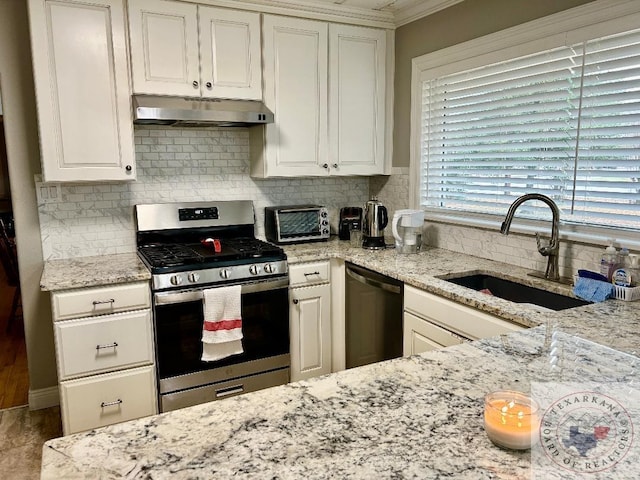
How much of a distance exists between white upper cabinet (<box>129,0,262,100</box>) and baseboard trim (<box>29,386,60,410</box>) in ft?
6.06

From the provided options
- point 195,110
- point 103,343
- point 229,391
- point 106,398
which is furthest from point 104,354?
point 195,110

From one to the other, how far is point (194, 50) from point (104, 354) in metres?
1.69

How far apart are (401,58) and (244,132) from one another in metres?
1.17

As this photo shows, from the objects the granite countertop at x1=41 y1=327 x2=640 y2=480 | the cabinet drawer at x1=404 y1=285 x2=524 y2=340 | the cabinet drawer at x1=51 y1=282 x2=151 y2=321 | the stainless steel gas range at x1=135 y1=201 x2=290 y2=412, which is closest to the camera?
the granite countertop at x1=41 y1=327 x2=640 y2=480

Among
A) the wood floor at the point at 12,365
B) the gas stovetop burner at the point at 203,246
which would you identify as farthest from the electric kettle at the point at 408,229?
the wood floor at the point at 12,365

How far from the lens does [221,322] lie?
257 cm

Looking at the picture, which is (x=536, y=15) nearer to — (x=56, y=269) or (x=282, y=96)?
(x=282, y=96)

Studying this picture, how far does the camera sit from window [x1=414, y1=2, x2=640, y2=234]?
206cm

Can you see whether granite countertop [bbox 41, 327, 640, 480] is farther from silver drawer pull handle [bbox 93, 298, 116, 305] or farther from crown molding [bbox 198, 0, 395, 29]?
crown molding [bbox 198, 0, 395, 29]

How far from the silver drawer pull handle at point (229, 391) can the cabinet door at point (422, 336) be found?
949 mm

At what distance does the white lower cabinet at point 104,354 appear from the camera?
233cm

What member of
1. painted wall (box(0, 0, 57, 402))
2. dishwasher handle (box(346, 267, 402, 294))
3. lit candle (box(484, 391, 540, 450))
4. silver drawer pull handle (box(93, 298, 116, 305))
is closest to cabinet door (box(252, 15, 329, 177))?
dishwasher handle (box(346, 267, 402, 294))

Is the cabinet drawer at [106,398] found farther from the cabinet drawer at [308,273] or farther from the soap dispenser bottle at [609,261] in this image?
the soap dispenser bottle at [609,261]

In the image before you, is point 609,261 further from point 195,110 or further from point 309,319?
point 195,110
